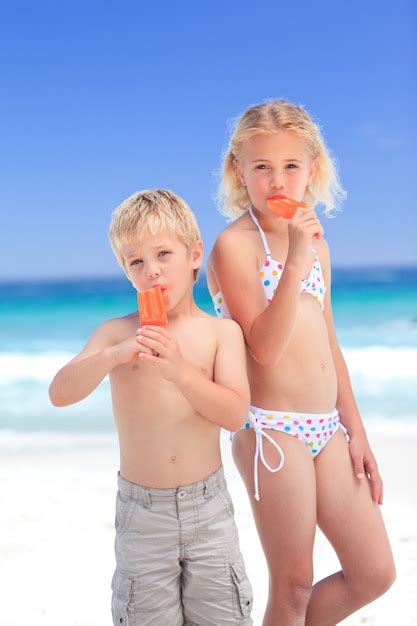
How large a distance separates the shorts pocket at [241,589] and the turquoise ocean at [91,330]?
18.3 ft

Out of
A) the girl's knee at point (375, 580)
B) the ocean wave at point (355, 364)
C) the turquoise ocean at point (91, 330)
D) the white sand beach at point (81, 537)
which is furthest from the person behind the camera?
the ocean wave at point (355, 364)

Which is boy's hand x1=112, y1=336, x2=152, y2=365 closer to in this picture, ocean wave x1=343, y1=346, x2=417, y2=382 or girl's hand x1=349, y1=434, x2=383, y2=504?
girl's hand x1=349, y1=434, x2=383, y2=504

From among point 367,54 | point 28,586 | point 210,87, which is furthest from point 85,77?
point 28,586

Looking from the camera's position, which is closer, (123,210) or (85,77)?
(123,210)

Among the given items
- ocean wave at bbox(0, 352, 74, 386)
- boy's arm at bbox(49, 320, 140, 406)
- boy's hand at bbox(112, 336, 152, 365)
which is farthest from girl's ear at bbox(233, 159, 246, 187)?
ocean wave at bbox(0, 352, 74, 386)

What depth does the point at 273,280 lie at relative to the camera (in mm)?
2531

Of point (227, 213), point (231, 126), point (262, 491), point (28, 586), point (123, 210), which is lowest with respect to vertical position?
point (28, 586)

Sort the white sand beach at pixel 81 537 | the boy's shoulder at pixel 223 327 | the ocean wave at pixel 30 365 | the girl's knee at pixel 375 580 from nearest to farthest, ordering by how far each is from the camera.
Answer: the boy's shoulder at pixel 223 327 < the girl's knee at pixel 375 580 < the white sand beach at pixel 81 537 < the ocean wave at pixel 30 365

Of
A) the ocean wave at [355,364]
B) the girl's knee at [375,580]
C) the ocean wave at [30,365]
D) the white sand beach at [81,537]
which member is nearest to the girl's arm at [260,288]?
the girl's knee at [375,580]

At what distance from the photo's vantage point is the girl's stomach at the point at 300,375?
2.53 m

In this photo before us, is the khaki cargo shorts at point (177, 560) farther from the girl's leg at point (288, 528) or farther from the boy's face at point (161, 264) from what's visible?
the boy's face at point (161, 264)

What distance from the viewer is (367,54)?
2284 centimetres

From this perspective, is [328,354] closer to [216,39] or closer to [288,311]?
[288,311]

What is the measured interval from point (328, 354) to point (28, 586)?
2.26 m
